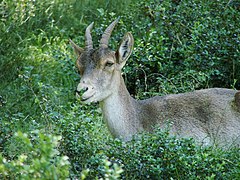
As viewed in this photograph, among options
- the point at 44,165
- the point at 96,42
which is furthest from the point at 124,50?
the point at 44,165

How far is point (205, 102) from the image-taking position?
30.5ft

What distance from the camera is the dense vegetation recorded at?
26.5 feet

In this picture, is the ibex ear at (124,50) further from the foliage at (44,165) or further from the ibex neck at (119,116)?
the foliage at (44,165)

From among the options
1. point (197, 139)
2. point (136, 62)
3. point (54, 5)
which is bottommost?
point (197, 139)

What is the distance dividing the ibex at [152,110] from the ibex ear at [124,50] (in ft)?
0.04

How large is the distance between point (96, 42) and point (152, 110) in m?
3.17

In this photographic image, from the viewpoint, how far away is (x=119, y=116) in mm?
9094

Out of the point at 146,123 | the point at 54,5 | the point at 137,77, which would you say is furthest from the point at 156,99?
the point at 54,5

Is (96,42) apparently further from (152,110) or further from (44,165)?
(44,165)

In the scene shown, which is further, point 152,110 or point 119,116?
point 152,110

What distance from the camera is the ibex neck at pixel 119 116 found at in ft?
29.7

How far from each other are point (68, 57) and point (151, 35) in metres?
1.44

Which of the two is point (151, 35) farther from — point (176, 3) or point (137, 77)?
point (176, 3)

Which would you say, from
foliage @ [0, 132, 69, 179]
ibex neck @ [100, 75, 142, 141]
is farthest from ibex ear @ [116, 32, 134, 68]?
foliage @ [0, 132, 69, 179]
